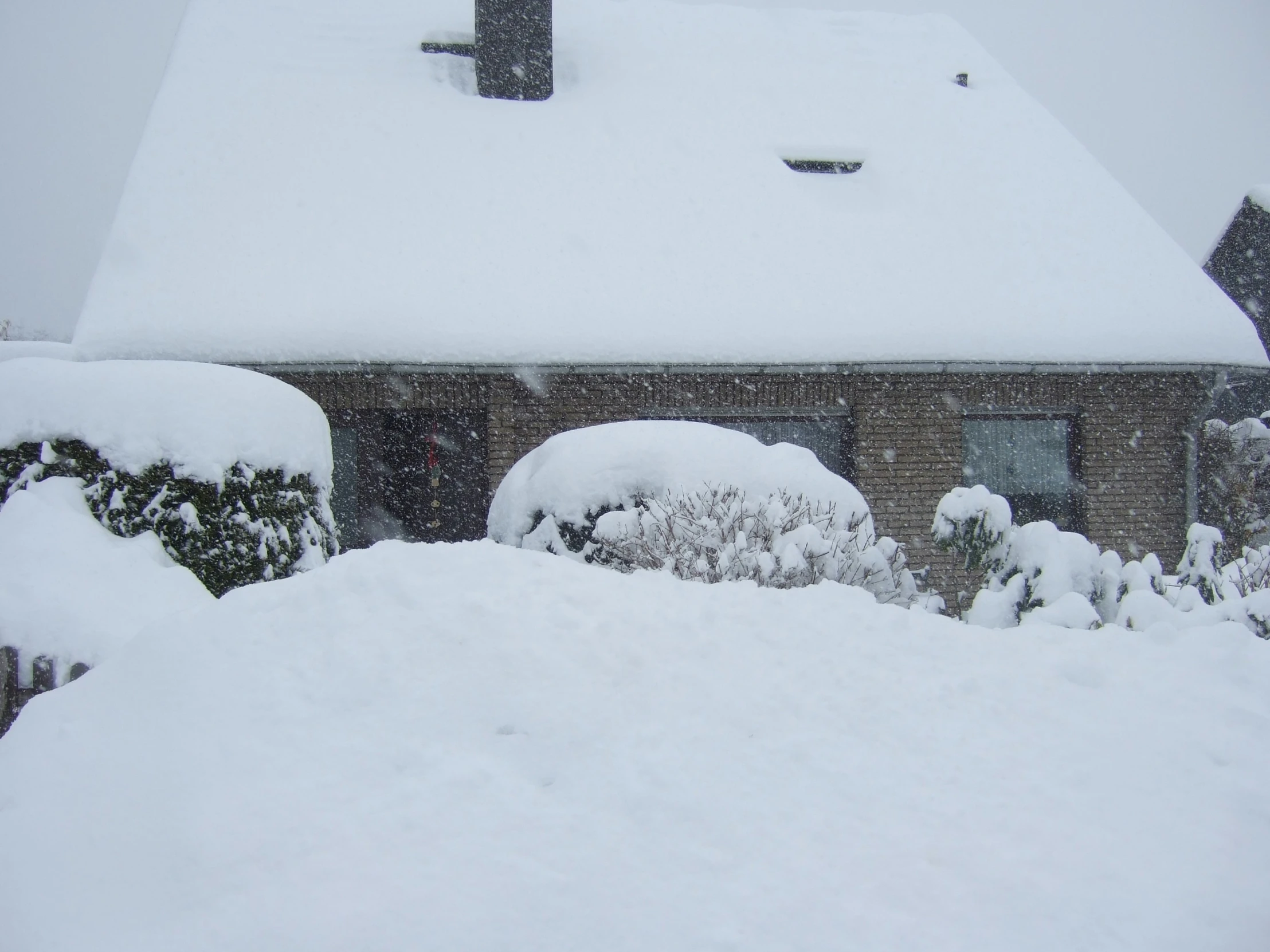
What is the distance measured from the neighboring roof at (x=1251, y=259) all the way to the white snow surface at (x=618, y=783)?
13.5m

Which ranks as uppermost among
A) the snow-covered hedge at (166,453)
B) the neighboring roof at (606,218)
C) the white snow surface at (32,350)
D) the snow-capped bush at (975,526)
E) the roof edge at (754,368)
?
the neighboring roof at (606,218)

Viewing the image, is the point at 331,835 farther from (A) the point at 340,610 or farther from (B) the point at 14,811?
(A) the point at 340,610

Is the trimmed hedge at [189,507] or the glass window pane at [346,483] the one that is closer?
the trimmed hedge at [189,507]

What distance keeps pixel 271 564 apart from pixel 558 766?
281 centimetres

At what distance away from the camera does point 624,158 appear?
1004cm

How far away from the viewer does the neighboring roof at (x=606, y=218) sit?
7934 mm

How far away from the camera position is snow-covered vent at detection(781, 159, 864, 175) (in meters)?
10.5

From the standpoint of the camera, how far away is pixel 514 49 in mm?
10578

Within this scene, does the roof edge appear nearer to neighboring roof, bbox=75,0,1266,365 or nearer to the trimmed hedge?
neighboring roof, bbox=75,0,1266,365

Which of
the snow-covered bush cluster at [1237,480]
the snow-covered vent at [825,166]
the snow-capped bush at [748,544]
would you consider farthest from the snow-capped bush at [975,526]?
the snow-covered bush cluster at [1237,480]

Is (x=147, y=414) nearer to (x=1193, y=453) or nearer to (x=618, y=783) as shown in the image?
(x=618, y=783)

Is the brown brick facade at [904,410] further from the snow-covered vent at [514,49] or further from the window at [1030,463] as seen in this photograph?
the snow-covered vent at [514,49]

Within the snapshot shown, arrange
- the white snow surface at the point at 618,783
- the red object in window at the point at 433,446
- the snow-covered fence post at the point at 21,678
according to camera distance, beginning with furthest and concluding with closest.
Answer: the red object in window at the point at 433,446, the snow-covered fence post at the point at 21,678, the white snow surface at the point at 618,783

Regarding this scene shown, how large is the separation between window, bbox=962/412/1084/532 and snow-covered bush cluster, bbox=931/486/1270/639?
4.87m
